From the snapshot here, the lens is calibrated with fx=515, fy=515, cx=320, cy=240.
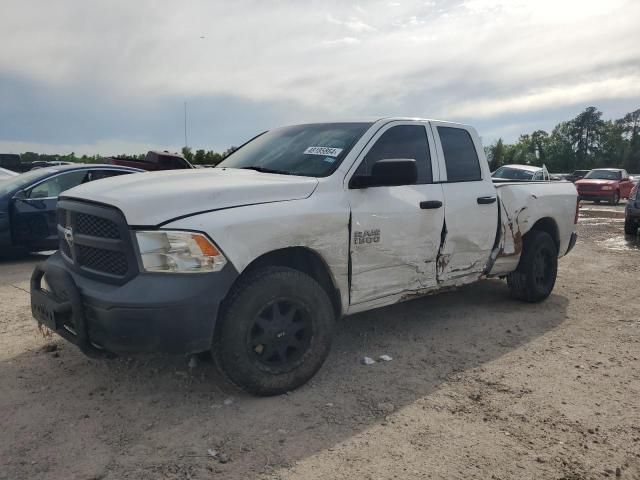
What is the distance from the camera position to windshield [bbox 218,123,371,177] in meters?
3.78

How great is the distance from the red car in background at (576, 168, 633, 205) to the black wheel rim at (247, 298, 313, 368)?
872 inches

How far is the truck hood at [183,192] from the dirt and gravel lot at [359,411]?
1.22 metres

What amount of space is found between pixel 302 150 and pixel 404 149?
2.77 ft

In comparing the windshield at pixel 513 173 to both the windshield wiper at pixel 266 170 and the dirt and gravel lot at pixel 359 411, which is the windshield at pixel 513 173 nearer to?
the dirt and gravel lot at pixel 359 411

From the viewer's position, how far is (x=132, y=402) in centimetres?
322

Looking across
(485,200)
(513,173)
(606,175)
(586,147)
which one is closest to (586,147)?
(586,147)

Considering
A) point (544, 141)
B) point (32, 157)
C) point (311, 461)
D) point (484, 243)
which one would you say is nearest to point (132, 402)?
point (311, 461)

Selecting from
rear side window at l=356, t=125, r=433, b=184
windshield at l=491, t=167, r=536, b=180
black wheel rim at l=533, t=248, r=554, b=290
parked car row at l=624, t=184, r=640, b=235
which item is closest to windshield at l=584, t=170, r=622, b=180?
windshield at l=491, t=167, r=536, b=180

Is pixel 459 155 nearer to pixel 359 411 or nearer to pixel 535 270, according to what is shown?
pixel 535 270

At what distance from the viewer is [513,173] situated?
46.0 ft

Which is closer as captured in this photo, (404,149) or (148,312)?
(148,312)

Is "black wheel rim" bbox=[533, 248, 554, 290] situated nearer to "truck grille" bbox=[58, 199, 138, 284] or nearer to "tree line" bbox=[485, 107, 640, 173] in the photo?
"truck grille" bbox=[58, 199, 138, 284]

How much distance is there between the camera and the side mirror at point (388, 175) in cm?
354

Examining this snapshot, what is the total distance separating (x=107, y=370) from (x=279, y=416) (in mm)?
1406
